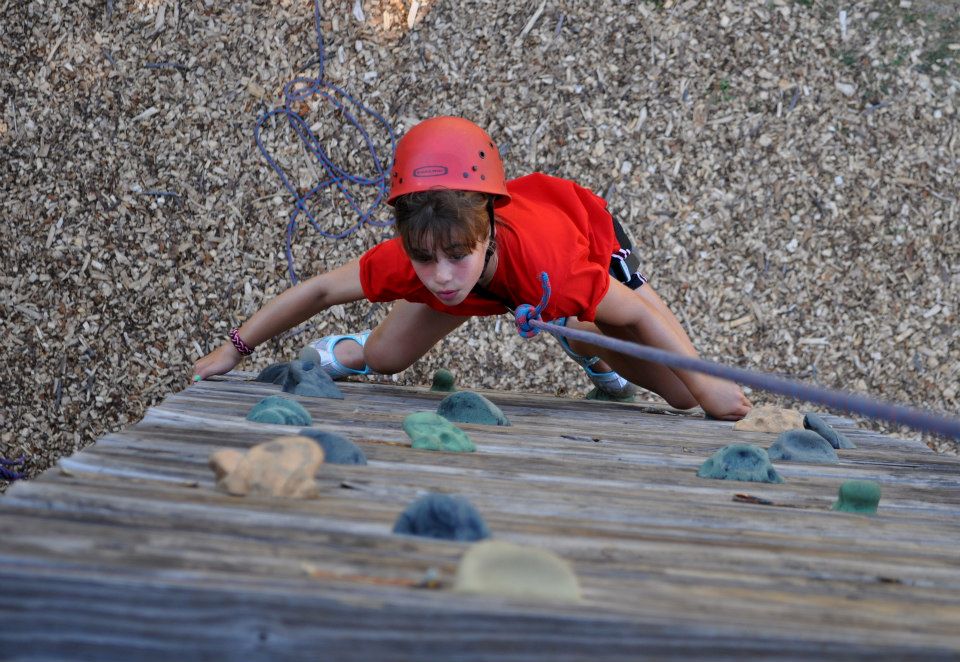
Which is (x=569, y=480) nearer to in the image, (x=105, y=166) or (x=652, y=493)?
(x=652, y=493)

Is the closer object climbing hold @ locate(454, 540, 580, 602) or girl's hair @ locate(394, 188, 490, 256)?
climbing hold @ locate(454, 540, 580, 602)

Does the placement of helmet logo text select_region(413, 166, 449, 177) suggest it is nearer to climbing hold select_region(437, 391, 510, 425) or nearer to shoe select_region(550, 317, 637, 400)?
climbing hold select_region(437, 391, 510, 425)

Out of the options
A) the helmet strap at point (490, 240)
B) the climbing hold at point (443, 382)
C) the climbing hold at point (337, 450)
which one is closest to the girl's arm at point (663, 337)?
the helmet strap at point (490, 240)

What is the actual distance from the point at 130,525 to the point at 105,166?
3373 mm

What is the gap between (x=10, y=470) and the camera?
3900 mm

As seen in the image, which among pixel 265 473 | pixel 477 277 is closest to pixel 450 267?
pixel 477 277

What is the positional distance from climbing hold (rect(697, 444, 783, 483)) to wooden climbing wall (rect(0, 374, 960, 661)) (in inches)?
1.6

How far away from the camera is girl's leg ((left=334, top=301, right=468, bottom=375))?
3.34 m

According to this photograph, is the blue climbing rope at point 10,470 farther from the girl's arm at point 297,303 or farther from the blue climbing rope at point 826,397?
the blue climbing rope at point 826,397

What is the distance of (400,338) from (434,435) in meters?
1.60

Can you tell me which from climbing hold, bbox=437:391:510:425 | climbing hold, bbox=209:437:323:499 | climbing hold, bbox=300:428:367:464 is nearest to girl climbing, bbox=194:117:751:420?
climbing hold, bbox=437:391:510:425

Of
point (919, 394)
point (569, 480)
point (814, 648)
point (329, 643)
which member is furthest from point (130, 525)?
point (919, 394)

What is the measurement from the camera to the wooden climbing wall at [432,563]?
0.76m

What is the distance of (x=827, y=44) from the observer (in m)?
4.23
